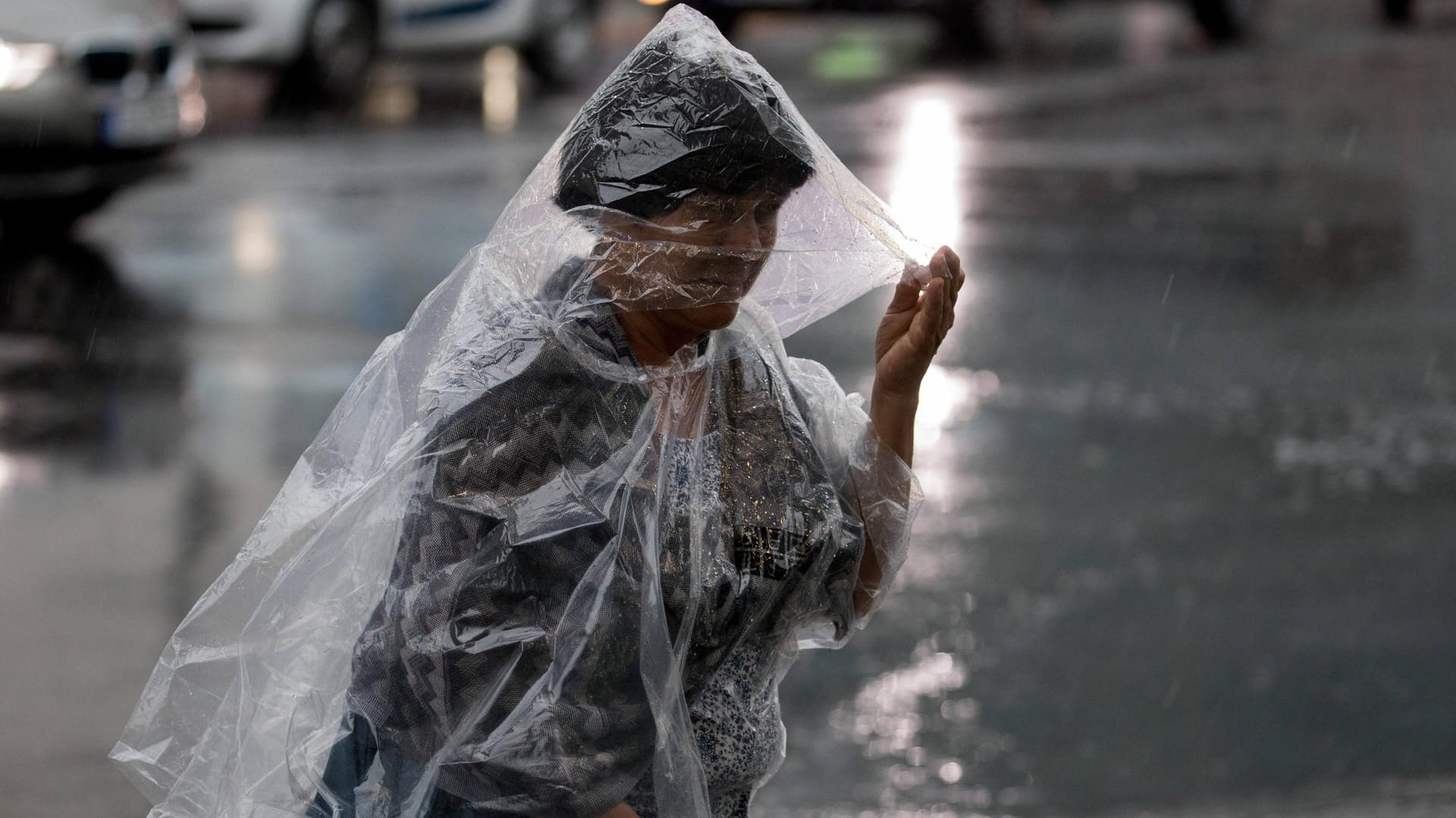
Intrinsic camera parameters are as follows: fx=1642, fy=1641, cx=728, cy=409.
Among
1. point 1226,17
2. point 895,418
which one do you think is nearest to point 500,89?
point 1226,17

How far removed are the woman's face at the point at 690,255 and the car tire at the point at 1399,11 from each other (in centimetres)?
1712

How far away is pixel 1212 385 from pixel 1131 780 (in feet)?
9.54

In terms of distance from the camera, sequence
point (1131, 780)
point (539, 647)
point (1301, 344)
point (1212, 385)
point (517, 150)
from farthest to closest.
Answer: point (517, 150), point (1301, 344), point (1212, 385), point (1131, 780), point (539, 647)

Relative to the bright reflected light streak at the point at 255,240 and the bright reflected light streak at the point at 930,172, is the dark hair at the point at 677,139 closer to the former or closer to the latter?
the bright reflected light streak at the point at 930,172

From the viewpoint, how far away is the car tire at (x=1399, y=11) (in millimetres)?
17031

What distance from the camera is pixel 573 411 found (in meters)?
1.70

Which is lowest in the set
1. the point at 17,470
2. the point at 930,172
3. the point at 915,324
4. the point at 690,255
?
the point at 930,172

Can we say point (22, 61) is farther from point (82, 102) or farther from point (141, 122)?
point (141, 122)

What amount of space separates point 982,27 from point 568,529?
13487 mm

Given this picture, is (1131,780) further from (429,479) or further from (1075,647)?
(429,479)

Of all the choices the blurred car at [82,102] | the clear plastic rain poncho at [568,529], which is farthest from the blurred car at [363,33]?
the clear plastic rain poncho at [568,529]

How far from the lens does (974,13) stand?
1436cm

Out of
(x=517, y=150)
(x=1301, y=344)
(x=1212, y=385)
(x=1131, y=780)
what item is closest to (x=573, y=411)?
(x=1131, y=780)

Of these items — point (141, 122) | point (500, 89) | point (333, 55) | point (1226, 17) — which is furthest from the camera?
point (1226, 17)
